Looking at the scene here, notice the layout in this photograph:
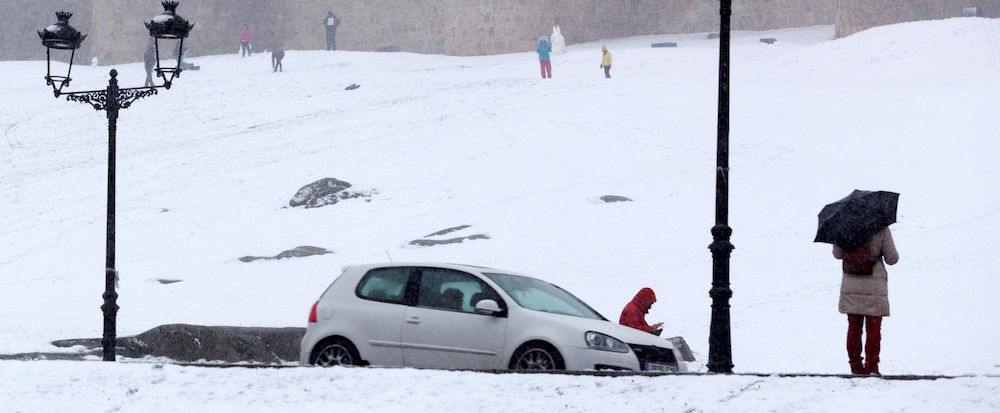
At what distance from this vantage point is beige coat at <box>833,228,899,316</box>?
410 inches

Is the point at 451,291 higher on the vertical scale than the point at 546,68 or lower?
lower

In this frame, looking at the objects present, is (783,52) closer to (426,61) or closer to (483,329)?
(426,61)

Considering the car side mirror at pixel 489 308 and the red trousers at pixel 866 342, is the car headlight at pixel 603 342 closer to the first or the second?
the car side mirror at pixel 489 308

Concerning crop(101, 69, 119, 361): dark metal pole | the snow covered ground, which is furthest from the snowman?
crop(101, 69, 119, 361): dark metal pole

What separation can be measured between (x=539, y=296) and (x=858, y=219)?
2386 millimetres

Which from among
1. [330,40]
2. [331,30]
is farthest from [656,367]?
[330,40]

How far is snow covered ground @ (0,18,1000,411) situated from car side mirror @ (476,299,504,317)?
927mm

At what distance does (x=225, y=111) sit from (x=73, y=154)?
4626 mm

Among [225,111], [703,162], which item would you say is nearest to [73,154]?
[225,111]

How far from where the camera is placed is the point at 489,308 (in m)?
10.5

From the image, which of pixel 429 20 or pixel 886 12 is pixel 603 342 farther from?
pixel 429 20

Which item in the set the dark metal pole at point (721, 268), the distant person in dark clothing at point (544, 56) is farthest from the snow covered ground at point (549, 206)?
the dark metal pole at point (721, 268)

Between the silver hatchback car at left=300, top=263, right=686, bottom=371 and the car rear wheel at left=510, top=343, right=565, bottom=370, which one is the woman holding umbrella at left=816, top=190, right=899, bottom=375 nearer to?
the silver hatchback car at left=300, top=263, right=686, bottom=371

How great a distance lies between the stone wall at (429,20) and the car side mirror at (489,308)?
31.6 meters
